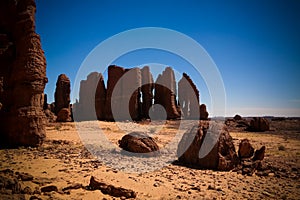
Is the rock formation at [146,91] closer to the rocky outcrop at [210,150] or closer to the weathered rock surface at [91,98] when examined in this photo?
the weathered rock surface at [91,98]

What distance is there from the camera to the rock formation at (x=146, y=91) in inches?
1752

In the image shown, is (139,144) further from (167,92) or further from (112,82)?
(167,92)

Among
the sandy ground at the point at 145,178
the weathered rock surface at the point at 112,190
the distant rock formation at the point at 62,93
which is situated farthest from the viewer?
the distant rock formation at the point at 62,93

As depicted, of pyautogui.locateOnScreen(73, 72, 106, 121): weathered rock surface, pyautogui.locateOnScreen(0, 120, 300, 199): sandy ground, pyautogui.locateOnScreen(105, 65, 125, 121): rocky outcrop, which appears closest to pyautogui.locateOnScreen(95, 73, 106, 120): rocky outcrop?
pyautogui.locateOnScreen(73, 72, 106, 121): weathered rock surface

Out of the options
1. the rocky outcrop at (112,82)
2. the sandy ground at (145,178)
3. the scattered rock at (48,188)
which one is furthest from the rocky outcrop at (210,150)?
the rocky outcrop at (112,82)

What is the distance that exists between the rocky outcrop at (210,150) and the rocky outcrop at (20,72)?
792cm

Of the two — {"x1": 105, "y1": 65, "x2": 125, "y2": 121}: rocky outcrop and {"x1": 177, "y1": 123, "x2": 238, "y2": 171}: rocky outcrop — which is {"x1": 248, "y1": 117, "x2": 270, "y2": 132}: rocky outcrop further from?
{"x1": 177, "y1": 123, "x2": 238, "y2": 171}: rocky outcrop

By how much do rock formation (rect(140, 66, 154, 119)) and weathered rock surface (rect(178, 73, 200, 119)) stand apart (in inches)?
392

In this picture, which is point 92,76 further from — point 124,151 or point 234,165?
point 234,165

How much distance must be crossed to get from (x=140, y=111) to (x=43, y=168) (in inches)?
1481

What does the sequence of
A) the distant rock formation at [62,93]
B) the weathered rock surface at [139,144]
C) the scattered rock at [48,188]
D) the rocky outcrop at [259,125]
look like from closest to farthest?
the scattered rock at [48,188], the weathered rock surface at [139,144], the rocky outcrop at [259,125], the distant rock formation at [62,93]

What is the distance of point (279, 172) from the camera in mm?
8336

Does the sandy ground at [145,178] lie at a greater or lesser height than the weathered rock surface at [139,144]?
lesser

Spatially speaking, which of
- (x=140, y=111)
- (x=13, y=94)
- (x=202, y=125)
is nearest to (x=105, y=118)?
(x=140, y=111)
